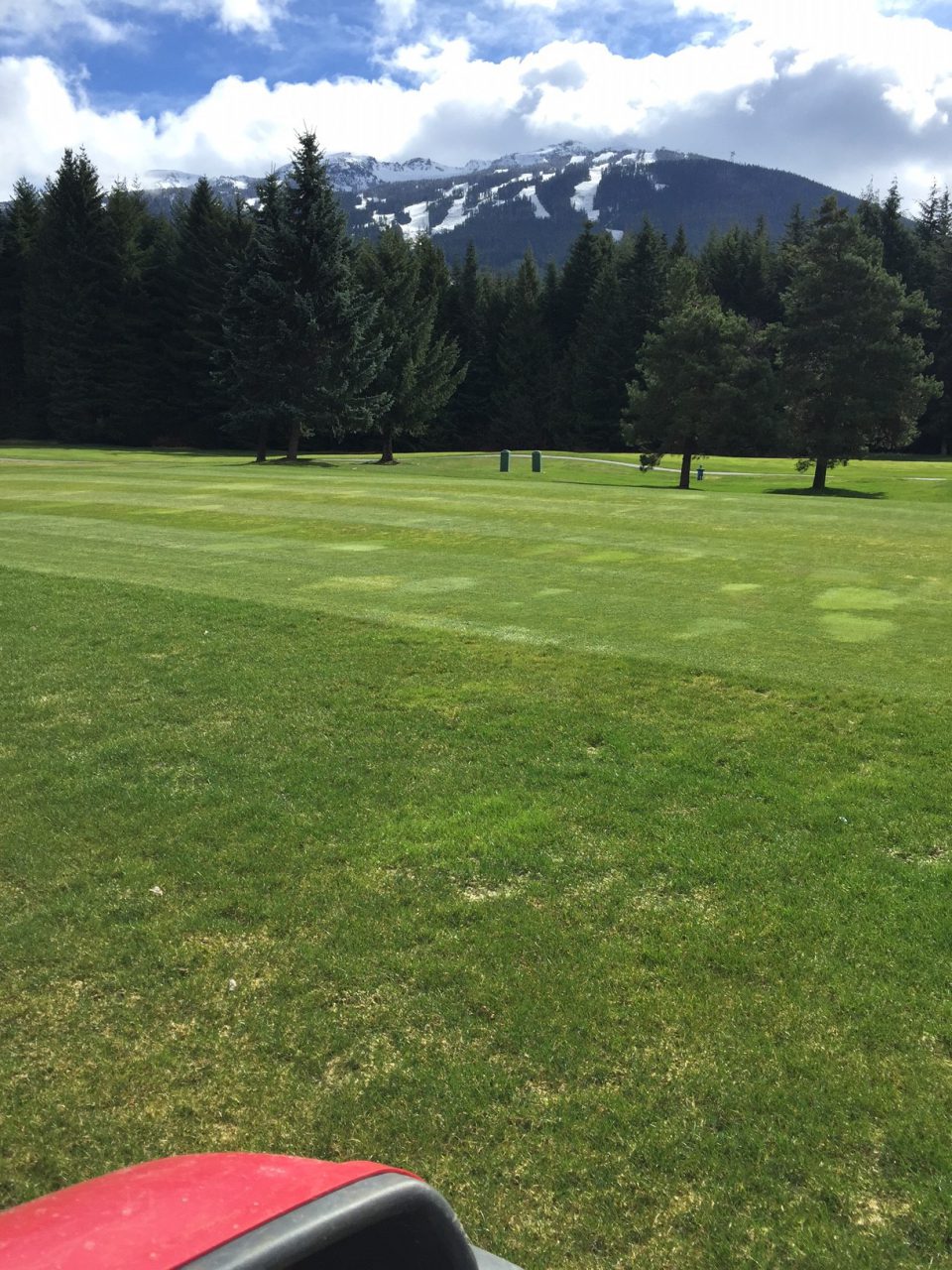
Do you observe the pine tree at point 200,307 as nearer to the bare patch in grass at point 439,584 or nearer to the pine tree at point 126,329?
the pine tree at point 126,329

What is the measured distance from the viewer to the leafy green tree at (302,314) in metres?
51.3

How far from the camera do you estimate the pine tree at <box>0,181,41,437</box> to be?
70.9 meters

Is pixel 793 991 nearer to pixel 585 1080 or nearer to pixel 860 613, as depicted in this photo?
pixel 585 1080

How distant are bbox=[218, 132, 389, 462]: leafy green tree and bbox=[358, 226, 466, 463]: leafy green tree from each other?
17.6 ft

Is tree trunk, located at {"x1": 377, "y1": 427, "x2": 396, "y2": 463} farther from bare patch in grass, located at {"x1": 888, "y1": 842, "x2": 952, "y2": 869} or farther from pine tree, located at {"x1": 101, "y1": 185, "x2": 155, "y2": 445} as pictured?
bare patch in grass, located at {"x1": 888, "y1": 842, "x2": 952, "y2": 869}

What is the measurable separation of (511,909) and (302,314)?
166 ft

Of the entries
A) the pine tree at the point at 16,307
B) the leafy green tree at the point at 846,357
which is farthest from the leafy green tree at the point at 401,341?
the pine tree at the point at 16,307

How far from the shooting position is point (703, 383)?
4522 centimetres

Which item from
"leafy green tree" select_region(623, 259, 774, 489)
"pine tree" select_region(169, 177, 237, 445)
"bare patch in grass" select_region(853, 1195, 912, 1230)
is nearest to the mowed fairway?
"bare patch in grass" select_region(853, 1195, 912, 1230)

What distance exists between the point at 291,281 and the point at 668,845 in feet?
168

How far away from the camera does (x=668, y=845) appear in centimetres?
587

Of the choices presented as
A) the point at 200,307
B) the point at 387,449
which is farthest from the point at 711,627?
the point at 200,307

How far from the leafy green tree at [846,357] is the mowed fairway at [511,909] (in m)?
38.3

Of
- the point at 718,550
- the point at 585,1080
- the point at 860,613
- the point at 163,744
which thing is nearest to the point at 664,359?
the point at 718,550
